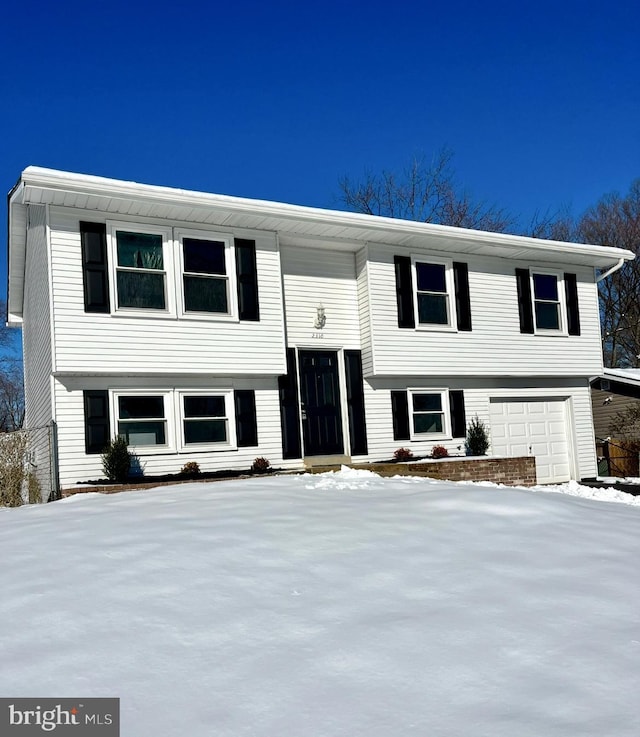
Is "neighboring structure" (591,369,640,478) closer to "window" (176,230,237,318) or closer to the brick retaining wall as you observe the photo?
the brick retaining wall

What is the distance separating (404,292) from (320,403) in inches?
108

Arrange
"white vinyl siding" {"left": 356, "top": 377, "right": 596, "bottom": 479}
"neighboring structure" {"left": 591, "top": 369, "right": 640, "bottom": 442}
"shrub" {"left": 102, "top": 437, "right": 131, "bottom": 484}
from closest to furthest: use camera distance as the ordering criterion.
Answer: "shrub" {"left": 102, "top": 437, "right": 131, "bottom": 484}, "white vinyl siding" {"left": 356, "top": 377, "right": 596, "bottom": 479}, "neighboring structure" {"left": 591, "top": 369, "right": 640, "bottom": 442}

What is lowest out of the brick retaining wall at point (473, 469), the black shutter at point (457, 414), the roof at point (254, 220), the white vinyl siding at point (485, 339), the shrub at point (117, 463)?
the brick retaining wall at point (473, 469)

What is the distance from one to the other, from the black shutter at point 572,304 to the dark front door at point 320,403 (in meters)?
5.76

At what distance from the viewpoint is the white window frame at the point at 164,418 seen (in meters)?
12.4

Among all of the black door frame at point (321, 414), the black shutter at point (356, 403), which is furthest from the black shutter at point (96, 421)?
the black shutter at point (356, 403)

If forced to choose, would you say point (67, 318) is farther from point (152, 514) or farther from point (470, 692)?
point (470, 692)

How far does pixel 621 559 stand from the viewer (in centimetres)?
589

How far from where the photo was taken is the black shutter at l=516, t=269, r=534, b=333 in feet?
54.7

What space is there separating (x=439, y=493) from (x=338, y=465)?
5.87 metres

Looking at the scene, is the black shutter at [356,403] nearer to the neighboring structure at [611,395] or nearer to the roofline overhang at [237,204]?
the roofline overhang at [237,204]

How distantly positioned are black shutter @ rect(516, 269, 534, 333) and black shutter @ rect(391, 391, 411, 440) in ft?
10.8

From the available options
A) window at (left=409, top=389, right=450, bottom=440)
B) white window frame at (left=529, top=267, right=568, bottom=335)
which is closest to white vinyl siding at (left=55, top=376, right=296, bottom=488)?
window at (left=409, top=389, right=450, bottom=440)

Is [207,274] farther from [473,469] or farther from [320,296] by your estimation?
[473,469]
